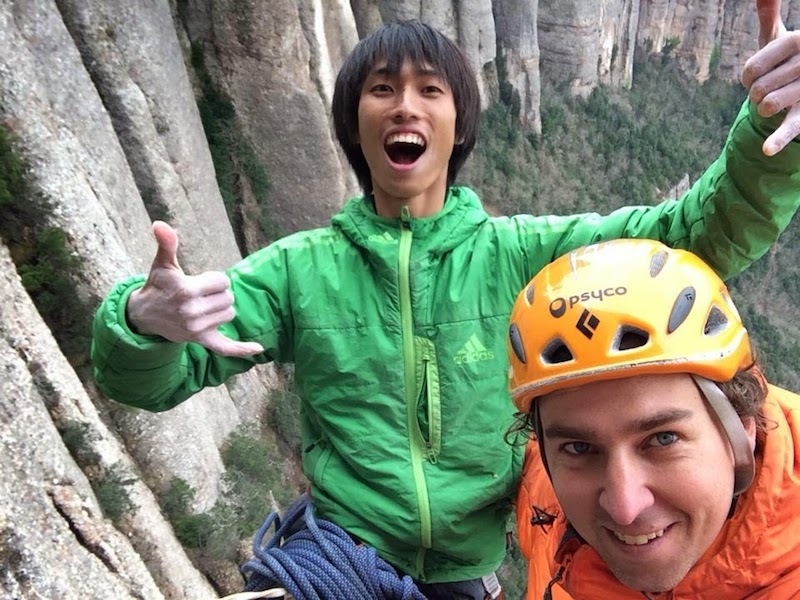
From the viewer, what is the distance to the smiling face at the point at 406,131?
207cm

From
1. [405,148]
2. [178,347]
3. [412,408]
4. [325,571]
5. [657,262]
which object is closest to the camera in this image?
[657,262]

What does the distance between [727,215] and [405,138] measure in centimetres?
95

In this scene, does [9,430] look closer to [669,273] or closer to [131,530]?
[131,530]

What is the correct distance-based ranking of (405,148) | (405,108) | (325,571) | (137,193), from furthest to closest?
(137,193) < (405,148) < (405,108) < (325,571)

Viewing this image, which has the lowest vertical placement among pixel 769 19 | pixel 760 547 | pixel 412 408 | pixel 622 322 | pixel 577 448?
pixel 760 547

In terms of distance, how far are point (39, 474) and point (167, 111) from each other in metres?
5.31

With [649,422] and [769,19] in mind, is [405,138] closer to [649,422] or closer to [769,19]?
[769,19]

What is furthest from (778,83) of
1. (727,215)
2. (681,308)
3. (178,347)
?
(178,347)

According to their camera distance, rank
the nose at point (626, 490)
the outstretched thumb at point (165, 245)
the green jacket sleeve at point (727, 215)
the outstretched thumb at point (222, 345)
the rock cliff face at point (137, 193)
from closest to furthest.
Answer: the nose at point (626, 490) → the outstretched thumb at point (165, 245) → the outstretched thumb at point (222, 345) → the green jacket sleeve at point (727, 215) → the rock cliff face at point (137, 193)

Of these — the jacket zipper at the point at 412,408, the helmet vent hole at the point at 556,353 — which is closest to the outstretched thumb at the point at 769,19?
the helmet vent hole at the point at 556,353

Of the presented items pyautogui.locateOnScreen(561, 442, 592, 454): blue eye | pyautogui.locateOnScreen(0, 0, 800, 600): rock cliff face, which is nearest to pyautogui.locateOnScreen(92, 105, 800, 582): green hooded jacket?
pyautogui.locateOnScreen(561, 442, 592, 454): blue eye

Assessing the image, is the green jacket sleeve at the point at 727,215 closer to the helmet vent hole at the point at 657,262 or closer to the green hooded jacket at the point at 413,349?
the green hooded jacket at the point at 413,349

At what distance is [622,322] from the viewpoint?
59.4 inches

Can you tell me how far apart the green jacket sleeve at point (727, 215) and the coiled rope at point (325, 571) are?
1003 mm
